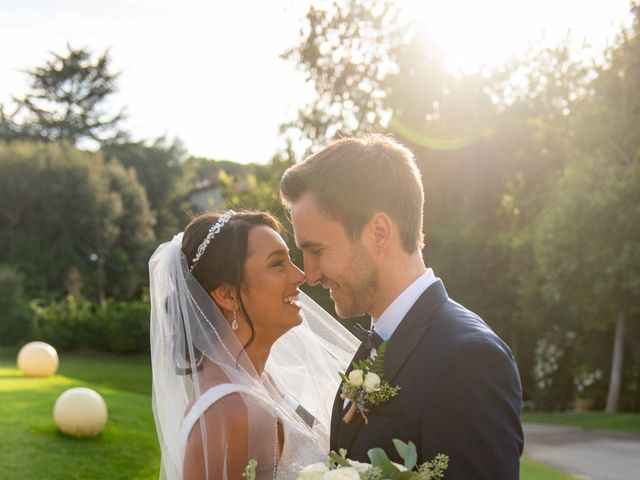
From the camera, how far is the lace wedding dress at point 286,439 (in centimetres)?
382

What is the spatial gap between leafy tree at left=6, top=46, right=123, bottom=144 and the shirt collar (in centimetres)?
6766

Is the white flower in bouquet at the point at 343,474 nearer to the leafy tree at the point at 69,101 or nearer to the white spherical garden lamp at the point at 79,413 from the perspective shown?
the white spherical garden lamp at the point at 79,413

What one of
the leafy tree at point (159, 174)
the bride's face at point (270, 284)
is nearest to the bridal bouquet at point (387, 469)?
the bride's face at point (270, 284)

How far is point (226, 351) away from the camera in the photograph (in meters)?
4.19

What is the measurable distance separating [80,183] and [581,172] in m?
42.4

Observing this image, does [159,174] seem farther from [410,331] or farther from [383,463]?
[383,463]

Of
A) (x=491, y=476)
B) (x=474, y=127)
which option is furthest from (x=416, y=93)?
(x=491, y=476)

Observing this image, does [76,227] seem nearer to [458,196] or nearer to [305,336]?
[458,196]

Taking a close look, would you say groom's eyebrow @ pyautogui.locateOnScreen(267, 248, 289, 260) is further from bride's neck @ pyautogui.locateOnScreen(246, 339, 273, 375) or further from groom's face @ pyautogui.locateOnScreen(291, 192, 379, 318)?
groom's face @ pyautogui.locateOnScreen(291, 192, 379, 318)

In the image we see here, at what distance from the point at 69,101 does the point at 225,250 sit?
69.6 metres

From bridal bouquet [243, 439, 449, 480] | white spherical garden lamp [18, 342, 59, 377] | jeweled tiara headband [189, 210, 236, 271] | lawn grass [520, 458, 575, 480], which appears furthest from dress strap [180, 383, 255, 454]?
white spherical garden lamp [18, 342, 59, 377]

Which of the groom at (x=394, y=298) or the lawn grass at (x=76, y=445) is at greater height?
the groom at (x=394, y=298)

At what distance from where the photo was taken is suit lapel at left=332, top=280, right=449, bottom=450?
325 centimetres

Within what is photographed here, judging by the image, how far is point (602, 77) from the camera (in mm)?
21281
